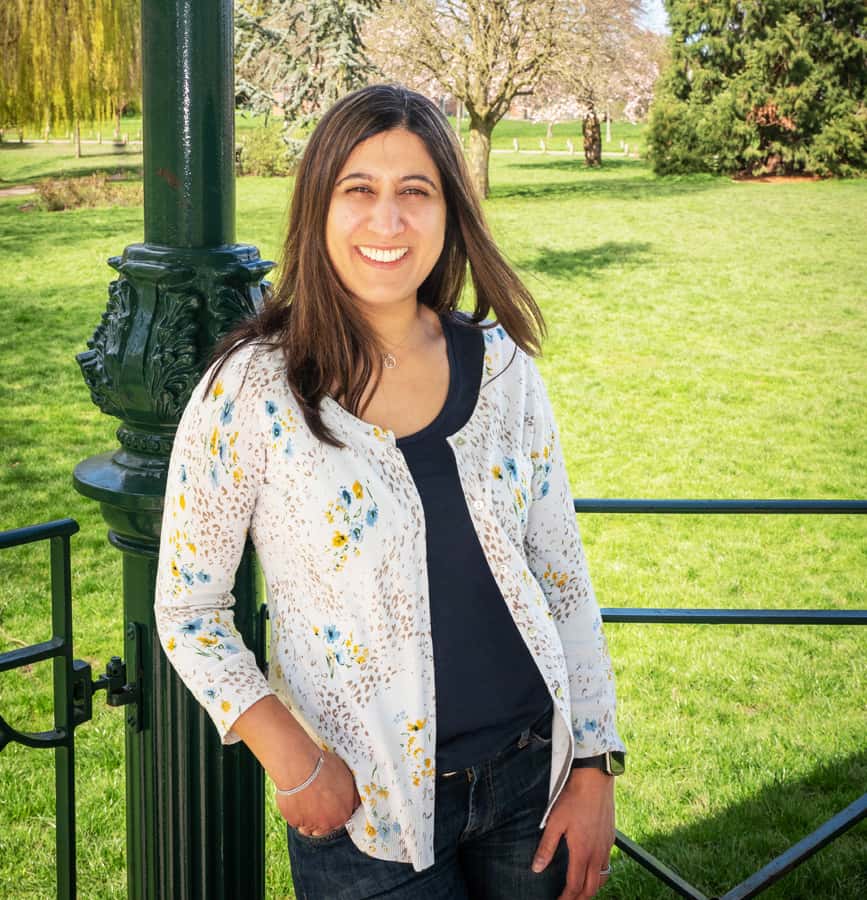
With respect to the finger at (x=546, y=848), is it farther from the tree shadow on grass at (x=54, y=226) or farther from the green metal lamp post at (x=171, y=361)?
the tree shadow on grass at (x=54, y=226)

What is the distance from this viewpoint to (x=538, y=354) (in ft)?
6.07

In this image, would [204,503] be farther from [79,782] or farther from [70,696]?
[79,782]

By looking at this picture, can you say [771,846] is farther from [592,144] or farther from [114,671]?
[592,144]

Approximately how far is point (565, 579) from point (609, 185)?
25785 millimetres

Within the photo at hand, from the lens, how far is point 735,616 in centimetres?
245

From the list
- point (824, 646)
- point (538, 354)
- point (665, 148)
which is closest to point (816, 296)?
point (824, 646)

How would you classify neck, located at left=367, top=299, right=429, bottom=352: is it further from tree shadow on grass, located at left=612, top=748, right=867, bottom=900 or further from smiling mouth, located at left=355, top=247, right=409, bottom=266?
tree shadow on grass, located at left=612, top=748, right=867, bottom=900

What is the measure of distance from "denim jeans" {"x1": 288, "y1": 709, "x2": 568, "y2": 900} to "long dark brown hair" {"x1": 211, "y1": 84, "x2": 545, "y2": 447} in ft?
1.62

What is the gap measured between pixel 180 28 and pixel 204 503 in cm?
73

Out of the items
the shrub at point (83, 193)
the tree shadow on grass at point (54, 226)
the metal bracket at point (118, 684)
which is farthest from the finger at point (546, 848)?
the shrub at point (83, 193)

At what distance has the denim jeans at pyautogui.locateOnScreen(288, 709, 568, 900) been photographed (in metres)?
1.59

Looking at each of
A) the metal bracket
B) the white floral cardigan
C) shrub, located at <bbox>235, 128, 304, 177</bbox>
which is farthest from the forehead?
shrub, located at <bbox>235, 128, 304, 177</bbox>

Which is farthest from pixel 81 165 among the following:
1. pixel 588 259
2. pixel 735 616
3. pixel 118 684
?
pixel 118 684

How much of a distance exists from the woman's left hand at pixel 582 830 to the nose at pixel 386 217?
807 mm
